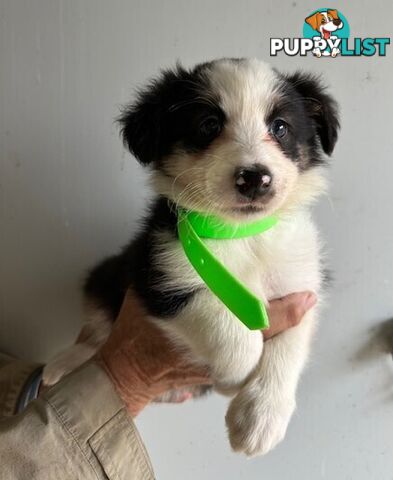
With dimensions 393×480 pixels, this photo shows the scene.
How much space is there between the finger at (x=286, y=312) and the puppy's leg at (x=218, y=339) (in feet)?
0.29

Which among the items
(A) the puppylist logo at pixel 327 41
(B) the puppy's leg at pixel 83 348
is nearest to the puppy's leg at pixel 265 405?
(B) the puppy's leg at pixel 83 348

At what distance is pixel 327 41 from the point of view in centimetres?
182

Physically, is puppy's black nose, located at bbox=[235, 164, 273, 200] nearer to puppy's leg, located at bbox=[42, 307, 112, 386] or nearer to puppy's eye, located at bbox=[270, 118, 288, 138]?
puppy's eye, located at bbox=[270, 118, 288, 138]

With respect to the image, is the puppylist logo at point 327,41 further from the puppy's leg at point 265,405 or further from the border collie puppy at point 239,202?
the puppy's leg at point 265,405

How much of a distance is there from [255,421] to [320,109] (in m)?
0.90

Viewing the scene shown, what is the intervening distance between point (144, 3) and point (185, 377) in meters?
1.34

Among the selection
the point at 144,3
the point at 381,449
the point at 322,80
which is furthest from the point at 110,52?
the point at 381,449

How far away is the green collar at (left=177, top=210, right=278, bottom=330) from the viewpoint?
1162 millimetres

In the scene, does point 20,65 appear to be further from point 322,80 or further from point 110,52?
point 322,80

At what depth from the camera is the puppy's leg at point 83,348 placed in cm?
188

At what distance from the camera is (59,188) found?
2049 mm

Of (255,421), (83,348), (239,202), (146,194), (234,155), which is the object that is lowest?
(83,348)

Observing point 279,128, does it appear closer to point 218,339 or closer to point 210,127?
point 210,127

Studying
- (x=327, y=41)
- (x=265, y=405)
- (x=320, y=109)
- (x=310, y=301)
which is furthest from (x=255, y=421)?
(x=327, y=41)
